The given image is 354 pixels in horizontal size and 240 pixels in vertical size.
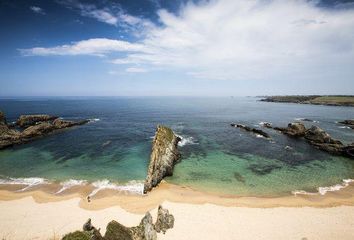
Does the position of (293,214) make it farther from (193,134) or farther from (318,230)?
(193,134)

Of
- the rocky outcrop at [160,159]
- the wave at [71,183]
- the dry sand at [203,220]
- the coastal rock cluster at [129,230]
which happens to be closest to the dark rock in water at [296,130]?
the dry sand at [203,220]

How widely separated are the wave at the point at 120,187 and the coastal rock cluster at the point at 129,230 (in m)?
8.38

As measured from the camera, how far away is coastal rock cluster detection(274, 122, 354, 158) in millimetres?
45688

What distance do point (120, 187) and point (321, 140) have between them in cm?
4880

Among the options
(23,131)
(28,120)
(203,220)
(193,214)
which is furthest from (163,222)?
(28,120)

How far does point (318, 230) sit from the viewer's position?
21.4 m

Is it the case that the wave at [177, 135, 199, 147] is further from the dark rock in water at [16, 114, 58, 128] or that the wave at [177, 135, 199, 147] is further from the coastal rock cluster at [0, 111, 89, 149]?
the dark rock in water at [16, 114, 58, 128]

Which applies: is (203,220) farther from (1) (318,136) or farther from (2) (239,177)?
(1) (318,136)

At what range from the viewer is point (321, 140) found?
53.7 m

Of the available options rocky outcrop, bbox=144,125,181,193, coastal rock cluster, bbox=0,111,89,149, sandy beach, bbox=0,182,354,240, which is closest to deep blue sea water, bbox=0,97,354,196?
rocky outcrop, bbox=144,125,181,193

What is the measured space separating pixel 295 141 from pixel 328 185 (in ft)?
92.1

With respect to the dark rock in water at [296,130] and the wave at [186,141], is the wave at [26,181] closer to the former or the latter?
the wave at [186,141]

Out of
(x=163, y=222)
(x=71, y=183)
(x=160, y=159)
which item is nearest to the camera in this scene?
(x=163, y=222)

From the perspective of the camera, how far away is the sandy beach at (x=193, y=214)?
21.1 m
